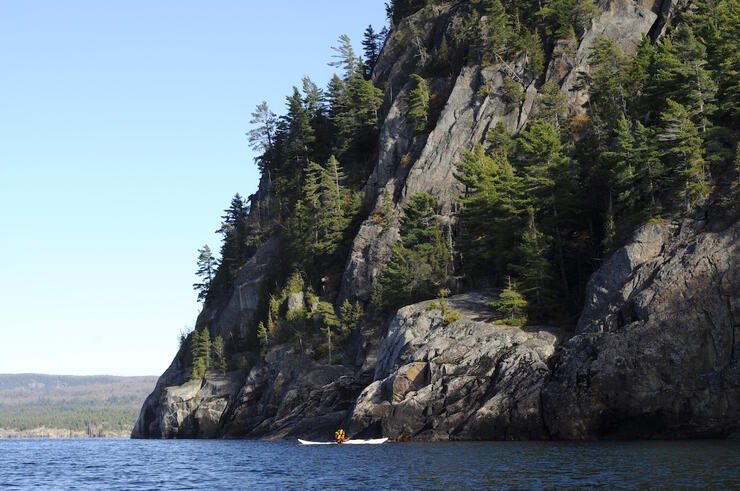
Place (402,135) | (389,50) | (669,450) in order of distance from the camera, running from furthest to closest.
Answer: (389,50), (402,135), (669,450)

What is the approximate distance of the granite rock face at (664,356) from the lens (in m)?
50.4

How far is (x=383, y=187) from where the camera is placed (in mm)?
97375

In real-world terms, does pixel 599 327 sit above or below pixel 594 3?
below

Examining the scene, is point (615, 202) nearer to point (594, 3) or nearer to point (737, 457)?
point (737, 457)

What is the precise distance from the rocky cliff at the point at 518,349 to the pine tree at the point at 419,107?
5.19 feet

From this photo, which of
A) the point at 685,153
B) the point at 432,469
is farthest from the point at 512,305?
the point at 432,469

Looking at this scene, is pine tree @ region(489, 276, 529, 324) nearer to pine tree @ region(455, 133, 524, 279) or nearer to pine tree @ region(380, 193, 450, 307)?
pine tree @ region(455, 133, 524, 279)

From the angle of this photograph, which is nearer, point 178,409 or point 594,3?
point 594,3

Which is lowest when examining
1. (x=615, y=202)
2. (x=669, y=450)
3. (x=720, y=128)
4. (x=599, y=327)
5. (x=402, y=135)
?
(x=669, y=450)

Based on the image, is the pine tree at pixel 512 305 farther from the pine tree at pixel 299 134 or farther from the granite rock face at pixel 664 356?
the pine tree at pixel 299 134

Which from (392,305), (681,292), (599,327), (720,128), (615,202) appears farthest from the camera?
(392,305)

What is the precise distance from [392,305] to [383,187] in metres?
20.2

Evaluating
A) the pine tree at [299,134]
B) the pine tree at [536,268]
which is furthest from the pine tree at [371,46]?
the pine tree at [536,268]

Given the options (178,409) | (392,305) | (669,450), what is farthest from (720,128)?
(178,409)
